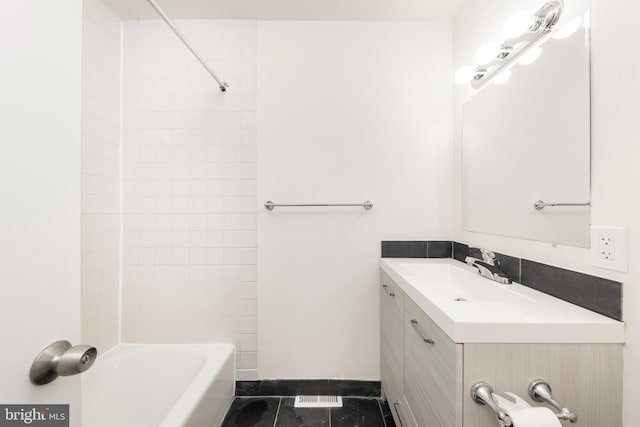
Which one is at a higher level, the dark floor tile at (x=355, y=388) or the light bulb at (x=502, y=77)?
the light bulb at (x=502, y=77)

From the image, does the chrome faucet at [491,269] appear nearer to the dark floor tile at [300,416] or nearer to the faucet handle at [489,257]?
the faucet handle at [489,257]

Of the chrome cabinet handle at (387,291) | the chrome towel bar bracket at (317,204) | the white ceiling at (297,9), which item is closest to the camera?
the chrome cabinet handle at (387,291)

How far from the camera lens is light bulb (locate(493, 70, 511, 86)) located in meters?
1.30

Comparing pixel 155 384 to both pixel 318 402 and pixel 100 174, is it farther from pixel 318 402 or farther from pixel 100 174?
pixel 100 174

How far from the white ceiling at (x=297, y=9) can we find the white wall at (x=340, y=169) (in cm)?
6

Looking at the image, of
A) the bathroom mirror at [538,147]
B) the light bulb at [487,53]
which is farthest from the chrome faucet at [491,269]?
the light bulb at [487,53]

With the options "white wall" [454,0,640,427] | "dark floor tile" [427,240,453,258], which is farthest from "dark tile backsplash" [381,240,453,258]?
"white wall" [454,0,640,427]

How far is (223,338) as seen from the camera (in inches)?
71.9

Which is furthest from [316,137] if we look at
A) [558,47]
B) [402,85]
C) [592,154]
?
[592,154]

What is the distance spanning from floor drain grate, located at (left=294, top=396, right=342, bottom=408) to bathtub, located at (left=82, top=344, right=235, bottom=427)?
430 millimetres

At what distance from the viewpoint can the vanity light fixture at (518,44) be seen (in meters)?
1.03

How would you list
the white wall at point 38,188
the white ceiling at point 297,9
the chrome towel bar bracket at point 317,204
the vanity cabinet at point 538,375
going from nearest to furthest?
1. the white wall at point 38,188
2. the vanity cabinet at point 538,375
3. the white ceiling at point 297,9
4. the chrome towel bar bracket at point 317,204

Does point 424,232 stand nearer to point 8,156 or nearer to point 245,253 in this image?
point 245,253

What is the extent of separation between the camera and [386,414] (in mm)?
1646
